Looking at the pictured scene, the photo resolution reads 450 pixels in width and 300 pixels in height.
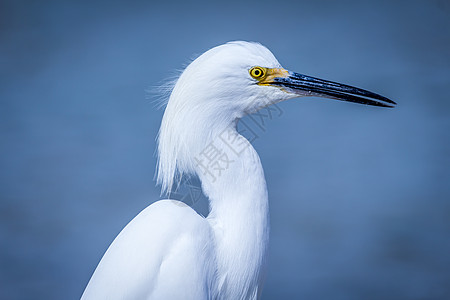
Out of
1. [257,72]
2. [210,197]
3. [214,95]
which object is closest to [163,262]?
[210,197]

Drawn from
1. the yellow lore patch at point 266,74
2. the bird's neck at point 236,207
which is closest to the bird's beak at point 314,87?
the yellow lore patch at point 266,74

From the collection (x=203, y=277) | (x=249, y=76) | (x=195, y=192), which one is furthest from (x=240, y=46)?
(x=203, y=277)

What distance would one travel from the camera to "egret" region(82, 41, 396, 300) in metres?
1.52

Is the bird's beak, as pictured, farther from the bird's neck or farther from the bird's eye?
the bird's neck

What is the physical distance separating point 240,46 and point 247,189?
43 cm

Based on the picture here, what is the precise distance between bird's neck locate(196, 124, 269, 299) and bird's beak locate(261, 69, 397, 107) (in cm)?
20

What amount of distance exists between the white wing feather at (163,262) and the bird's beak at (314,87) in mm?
493

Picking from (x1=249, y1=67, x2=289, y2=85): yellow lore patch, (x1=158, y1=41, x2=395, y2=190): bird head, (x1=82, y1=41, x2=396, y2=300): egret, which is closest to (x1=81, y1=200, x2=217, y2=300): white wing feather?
(x1=82, y1=41, x2=396, y2=300): egret

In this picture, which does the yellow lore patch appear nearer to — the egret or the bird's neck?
the egret

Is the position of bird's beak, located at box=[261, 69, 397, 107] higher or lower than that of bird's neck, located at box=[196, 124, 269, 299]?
higher

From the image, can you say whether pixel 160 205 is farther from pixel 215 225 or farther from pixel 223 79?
pixel 223 79

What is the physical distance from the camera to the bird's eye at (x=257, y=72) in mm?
1536

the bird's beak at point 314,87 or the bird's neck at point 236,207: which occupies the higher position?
the bird's beak at point 314,87

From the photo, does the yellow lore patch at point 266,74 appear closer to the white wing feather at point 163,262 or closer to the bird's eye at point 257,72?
the bird's eye at point 257,72
